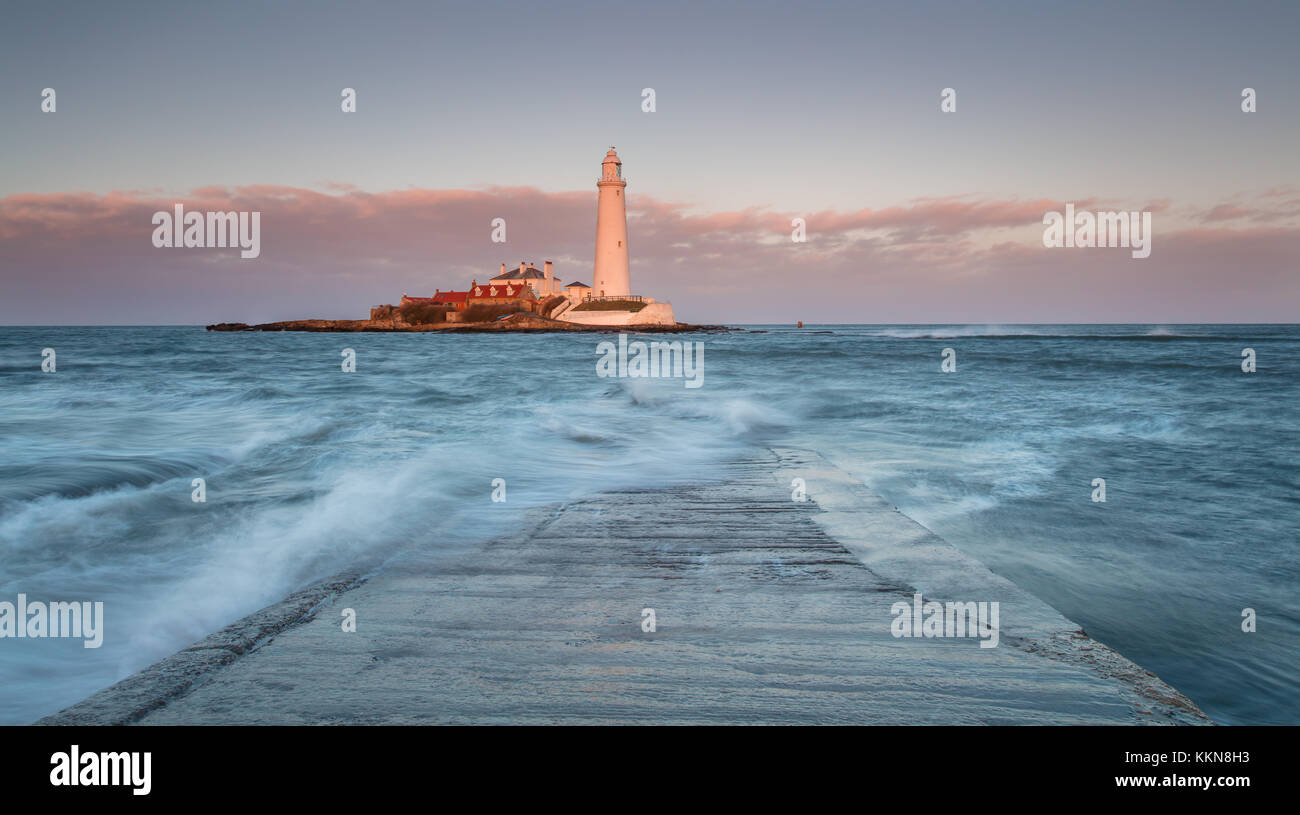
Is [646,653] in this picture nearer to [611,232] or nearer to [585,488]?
[585,488]

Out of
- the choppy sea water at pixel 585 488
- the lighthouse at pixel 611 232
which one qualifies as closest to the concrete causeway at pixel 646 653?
the choppy sea water at pixel 585 488

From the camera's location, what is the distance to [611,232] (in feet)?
220

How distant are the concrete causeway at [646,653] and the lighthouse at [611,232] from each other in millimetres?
65102

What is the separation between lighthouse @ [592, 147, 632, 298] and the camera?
215 ft

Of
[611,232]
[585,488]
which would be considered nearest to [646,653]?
[585,488]

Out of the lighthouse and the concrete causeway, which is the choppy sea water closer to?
the concrete causeway

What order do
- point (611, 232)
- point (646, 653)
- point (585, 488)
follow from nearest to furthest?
point (646, 653) → point (585, 488) → point (611, 232)

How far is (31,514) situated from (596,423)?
26.3 feet

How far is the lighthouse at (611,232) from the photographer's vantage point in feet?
215

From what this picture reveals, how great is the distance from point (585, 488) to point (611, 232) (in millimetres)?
63081

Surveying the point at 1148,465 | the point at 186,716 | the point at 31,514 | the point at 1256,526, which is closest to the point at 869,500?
the point at 1256,526

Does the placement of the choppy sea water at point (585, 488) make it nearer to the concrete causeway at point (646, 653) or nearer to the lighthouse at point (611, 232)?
the concrete causeway at point (646, 653)

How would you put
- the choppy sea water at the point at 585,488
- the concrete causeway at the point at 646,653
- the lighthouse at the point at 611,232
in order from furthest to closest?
the lighthouse at the point at 611,232 → the choppy sea water at the point at 585,488 → the concrete causeway at the point at 646,653

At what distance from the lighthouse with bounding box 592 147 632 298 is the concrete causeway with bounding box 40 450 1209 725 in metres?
65.1
